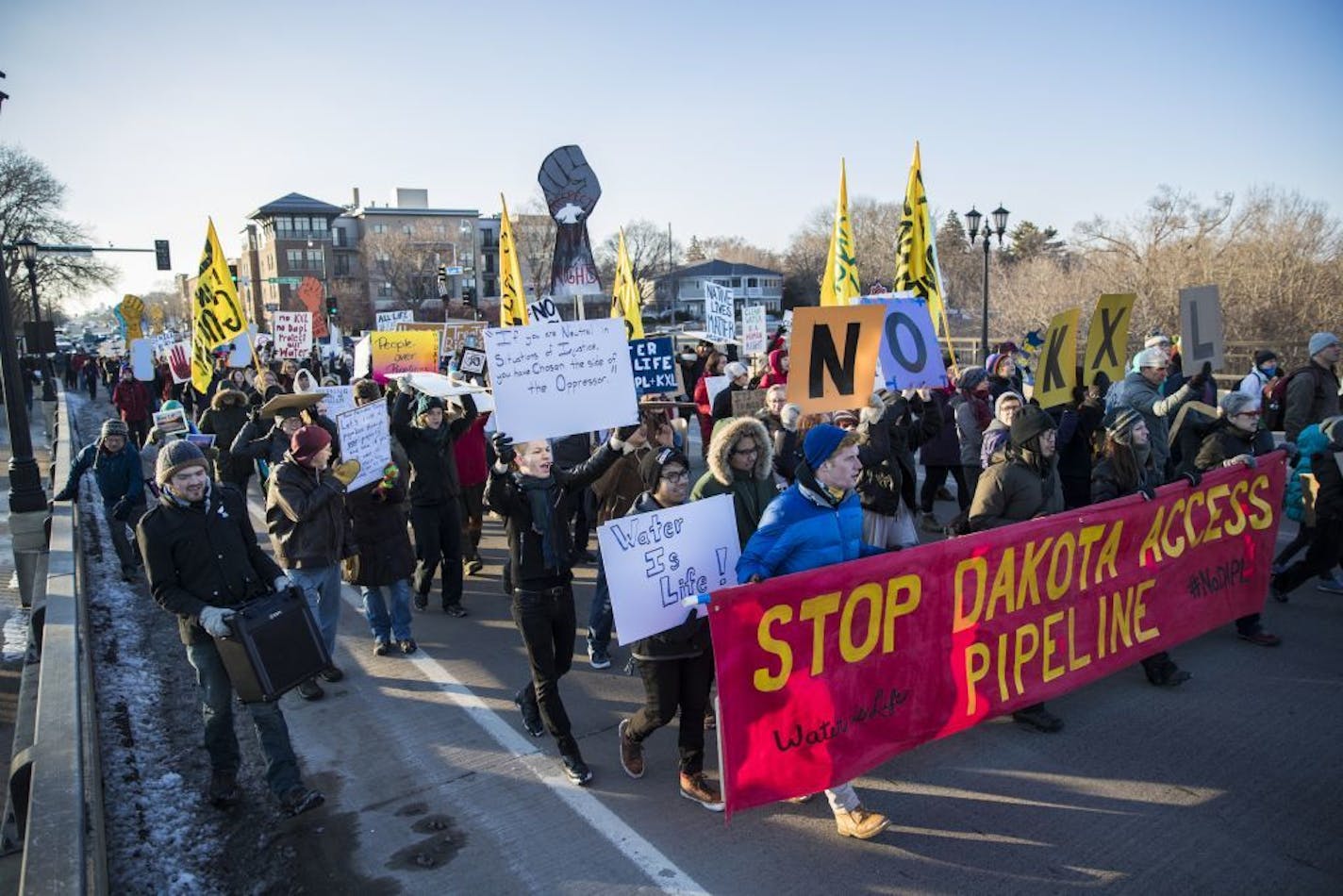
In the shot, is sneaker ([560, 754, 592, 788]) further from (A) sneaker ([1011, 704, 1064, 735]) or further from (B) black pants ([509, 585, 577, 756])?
(A) sneaker ([1011, 704, 1064, 735])

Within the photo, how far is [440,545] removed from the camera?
8.08m

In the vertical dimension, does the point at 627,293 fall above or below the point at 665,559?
above

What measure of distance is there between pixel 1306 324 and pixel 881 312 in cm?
2417

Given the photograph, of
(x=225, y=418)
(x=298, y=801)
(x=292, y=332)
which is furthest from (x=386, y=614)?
(x=292, y=332)

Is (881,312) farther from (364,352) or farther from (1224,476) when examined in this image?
(364,352)

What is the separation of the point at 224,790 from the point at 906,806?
3678 mm

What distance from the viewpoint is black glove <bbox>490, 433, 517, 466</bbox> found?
16.5ft

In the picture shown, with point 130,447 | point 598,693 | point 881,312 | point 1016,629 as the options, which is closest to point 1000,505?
point 1016,629

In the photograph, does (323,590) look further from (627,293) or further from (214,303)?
(627,293)

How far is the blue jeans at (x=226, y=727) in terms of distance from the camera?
4.77 meters

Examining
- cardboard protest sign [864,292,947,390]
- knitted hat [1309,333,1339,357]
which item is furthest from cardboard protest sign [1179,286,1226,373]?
cardboard protest sign [864,292,947,390]

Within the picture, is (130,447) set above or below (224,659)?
above

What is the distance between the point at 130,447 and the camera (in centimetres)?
984

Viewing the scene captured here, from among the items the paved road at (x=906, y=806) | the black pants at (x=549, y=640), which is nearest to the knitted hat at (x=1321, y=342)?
the paved road at (x=906, y=806)
